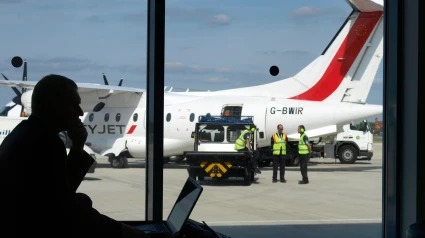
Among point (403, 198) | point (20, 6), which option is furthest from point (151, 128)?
point (20, 6)

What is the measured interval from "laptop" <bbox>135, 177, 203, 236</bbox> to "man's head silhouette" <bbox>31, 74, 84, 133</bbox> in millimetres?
456

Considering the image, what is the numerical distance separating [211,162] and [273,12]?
9.46ft

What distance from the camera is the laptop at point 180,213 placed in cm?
184

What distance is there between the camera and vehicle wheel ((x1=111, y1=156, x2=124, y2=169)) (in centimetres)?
1468

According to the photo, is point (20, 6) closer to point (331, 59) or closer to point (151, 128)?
point (151, 128)

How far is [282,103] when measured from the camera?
14820 millimetres

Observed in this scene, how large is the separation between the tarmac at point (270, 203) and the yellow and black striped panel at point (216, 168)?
0.79 feet

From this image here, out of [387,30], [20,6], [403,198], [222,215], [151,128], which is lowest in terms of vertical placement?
[222,215]

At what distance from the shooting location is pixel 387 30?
4.20 meters

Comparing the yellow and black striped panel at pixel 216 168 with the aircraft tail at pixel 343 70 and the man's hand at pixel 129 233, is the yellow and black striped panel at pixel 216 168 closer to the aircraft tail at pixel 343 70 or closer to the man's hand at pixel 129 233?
the aircraft tail at pixel 343 70

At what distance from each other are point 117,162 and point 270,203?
7.07 metres

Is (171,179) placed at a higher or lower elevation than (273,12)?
lower

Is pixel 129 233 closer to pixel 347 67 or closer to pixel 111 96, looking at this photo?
pixel 347 67

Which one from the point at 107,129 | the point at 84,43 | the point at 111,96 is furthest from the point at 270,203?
the point at 111,96
